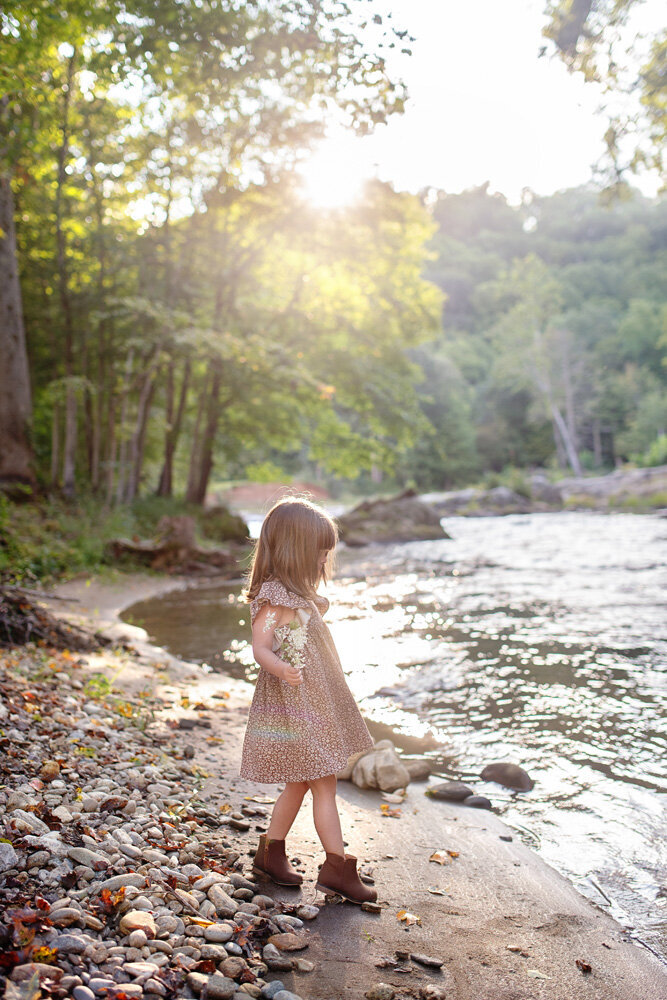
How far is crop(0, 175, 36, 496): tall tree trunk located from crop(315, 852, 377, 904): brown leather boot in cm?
1186

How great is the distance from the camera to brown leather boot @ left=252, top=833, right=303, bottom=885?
9.42ft

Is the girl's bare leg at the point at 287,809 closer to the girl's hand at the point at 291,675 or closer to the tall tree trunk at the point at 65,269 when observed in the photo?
the girl's hand at the point at 291,675

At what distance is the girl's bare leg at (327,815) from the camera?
113 inches

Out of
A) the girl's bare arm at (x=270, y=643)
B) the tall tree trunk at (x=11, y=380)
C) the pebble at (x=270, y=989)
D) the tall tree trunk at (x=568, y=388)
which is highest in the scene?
the tall tree trunk at (x=568, y=388)

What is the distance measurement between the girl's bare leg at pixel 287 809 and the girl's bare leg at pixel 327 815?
6 cm

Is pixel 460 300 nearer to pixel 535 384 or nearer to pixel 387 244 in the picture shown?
pixel 535 384

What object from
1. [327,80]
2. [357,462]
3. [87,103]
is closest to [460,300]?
[357,462]

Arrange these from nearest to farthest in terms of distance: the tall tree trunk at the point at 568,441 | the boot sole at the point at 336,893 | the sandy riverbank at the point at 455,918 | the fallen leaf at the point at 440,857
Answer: the sandy riverbank at the point at 455,918, the boot sole at the point at 336,893, the fallen leaf at the point at 440,857, the tall tree trunk at the point at 568,441

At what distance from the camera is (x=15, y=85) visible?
4.89 meters

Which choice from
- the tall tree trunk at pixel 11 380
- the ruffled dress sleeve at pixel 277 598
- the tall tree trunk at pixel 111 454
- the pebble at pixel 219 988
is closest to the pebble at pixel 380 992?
the pebble at pixel 219 988

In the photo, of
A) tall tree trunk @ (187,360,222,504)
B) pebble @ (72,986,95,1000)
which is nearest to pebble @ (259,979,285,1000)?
pebble @ (72,986,95,1000)

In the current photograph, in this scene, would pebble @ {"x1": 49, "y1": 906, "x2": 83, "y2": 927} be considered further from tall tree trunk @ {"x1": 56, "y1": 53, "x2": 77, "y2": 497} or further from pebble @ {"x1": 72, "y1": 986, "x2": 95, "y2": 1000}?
tall tree trunk @ {"x1": 56, "y1": 53, "x2": 77, "y2": 497}

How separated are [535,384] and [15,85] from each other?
5741 cm

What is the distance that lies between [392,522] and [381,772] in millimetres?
18467
